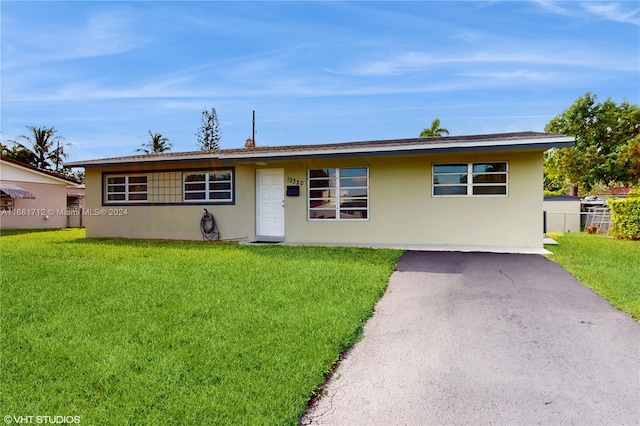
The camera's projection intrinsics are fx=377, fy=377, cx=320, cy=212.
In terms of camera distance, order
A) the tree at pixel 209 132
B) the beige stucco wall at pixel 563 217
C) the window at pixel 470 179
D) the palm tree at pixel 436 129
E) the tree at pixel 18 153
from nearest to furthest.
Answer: the window at pixel 470 179
the beige stucco wall at pixel 563 217
the palm tree at pixel 436 129
the tree at pixel 18 153
the tree at pixel 209 132

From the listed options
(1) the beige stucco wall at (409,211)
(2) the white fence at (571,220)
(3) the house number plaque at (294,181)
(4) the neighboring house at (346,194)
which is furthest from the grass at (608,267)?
(2) the white fence at (571,220)

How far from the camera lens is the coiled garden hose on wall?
11672 millimetres

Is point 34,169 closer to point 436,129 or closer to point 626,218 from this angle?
point 626,218

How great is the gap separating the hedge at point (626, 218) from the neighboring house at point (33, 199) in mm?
23682

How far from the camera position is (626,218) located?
11.5 meters

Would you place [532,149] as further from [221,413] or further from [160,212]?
[160,212]

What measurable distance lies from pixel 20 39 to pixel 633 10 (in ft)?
46.1

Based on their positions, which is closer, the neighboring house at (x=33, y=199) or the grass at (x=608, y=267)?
the grass at (x=608, y=267)

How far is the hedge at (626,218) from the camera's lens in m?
11.1

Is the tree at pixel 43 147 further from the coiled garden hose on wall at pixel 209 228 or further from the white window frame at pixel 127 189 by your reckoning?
the coiled garden hose on wall at pixel 209 228

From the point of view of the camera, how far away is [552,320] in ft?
14.0

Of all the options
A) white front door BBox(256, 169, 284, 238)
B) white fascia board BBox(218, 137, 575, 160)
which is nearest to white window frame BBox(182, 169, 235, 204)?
white front door BBox(256, 169, 284, 238)

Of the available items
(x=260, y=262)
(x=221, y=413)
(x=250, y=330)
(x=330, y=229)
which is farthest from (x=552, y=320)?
(x=330, y=229)

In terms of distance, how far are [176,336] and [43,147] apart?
1455 inches
